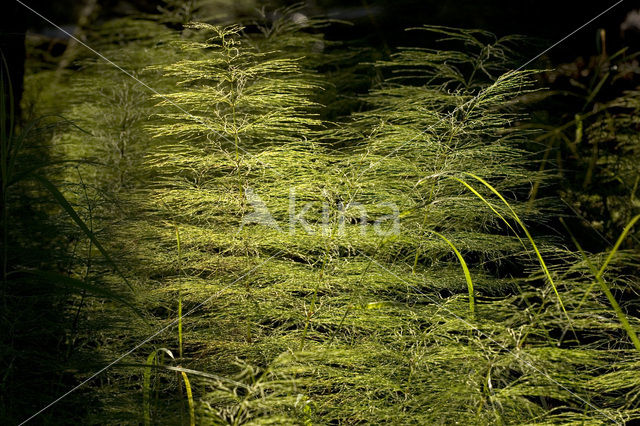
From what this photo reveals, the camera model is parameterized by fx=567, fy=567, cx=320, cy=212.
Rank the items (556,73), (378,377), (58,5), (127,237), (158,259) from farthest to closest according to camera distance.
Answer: (58,5) < (556,73) < (127,237) < (158,259) < (378,377)

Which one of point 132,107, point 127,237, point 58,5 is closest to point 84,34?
point 58,5

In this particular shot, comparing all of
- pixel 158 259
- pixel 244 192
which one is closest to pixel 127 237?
pixel 158 259

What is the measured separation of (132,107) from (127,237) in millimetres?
834

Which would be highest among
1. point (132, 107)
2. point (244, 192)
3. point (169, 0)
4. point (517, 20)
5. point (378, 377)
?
point (169, 0)

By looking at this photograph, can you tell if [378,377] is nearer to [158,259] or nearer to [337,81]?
[158,259]

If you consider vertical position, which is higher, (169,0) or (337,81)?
(169,0)

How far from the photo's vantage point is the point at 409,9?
2955 mm

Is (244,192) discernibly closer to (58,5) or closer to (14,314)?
(14,314)

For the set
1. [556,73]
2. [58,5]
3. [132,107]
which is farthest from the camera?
[58,5]

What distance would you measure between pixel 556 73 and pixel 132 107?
196cm

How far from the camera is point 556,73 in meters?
2.73

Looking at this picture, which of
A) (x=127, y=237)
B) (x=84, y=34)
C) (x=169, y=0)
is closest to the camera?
(x=127, y=237)

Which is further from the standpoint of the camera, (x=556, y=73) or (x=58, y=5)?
(x=58, y=5)

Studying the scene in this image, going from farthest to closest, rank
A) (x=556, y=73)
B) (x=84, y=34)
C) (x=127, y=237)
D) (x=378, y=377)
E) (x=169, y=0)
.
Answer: (x=84, y=34) → (x=169, y=0) → (x=556, y=73) → (x=127, y=237) → (x=378, y=377)
